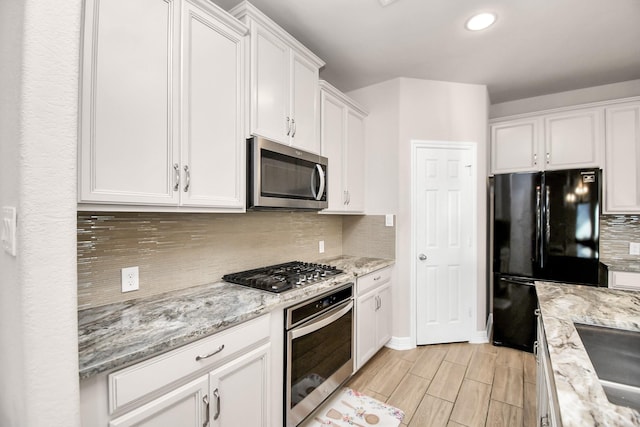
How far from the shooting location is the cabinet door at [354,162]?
109 inches

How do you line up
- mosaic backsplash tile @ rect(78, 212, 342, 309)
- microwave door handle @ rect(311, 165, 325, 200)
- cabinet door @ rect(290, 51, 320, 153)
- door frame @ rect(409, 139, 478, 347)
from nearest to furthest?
mosaic backsplash tile @ rect(78, 212, 342, 309) < cabinet door @ rect(290, 51, 320, 153) < microwave door handle @ rect(311, 165, 325, 200) < door frame @ rect(409, 139, 478, 347)

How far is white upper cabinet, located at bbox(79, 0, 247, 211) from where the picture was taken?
1.12 meters

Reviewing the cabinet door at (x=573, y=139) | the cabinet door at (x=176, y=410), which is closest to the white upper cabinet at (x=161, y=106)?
the cabinet door at (x=176, y=410)

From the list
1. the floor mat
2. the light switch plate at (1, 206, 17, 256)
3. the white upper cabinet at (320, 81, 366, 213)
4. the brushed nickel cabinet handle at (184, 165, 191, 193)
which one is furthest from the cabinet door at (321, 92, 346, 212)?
the light switch plate at (1, 206, 17, 256)

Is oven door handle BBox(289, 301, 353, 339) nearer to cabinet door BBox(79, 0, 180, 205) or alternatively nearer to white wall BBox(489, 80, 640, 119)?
cabinet door BBox(79, 0, 180, 205)

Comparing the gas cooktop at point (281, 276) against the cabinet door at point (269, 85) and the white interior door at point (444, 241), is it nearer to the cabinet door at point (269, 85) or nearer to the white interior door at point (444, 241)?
the cabinet door at point (269, 85)

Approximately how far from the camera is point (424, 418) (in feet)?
6.11

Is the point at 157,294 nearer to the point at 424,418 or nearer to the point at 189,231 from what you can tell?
the point at 189,231

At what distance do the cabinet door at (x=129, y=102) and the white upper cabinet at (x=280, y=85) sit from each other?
48cm

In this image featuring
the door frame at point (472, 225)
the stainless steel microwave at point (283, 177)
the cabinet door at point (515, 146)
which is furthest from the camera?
the cabinet door at point (515, 146)

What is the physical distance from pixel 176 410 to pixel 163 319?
1.13ft

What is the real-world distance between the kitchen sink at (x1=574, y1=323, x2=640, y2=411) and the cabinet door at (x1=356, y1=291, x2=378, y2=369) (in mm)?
1362

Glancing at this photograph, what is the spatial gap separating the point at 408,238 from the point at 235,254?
1700mm

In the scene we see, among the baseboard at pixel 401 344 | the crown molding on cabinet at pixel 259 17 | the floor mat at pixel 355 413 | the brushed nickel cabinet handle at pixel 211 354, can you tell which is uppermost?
the crown molding on cabinet at pixel 259 17
